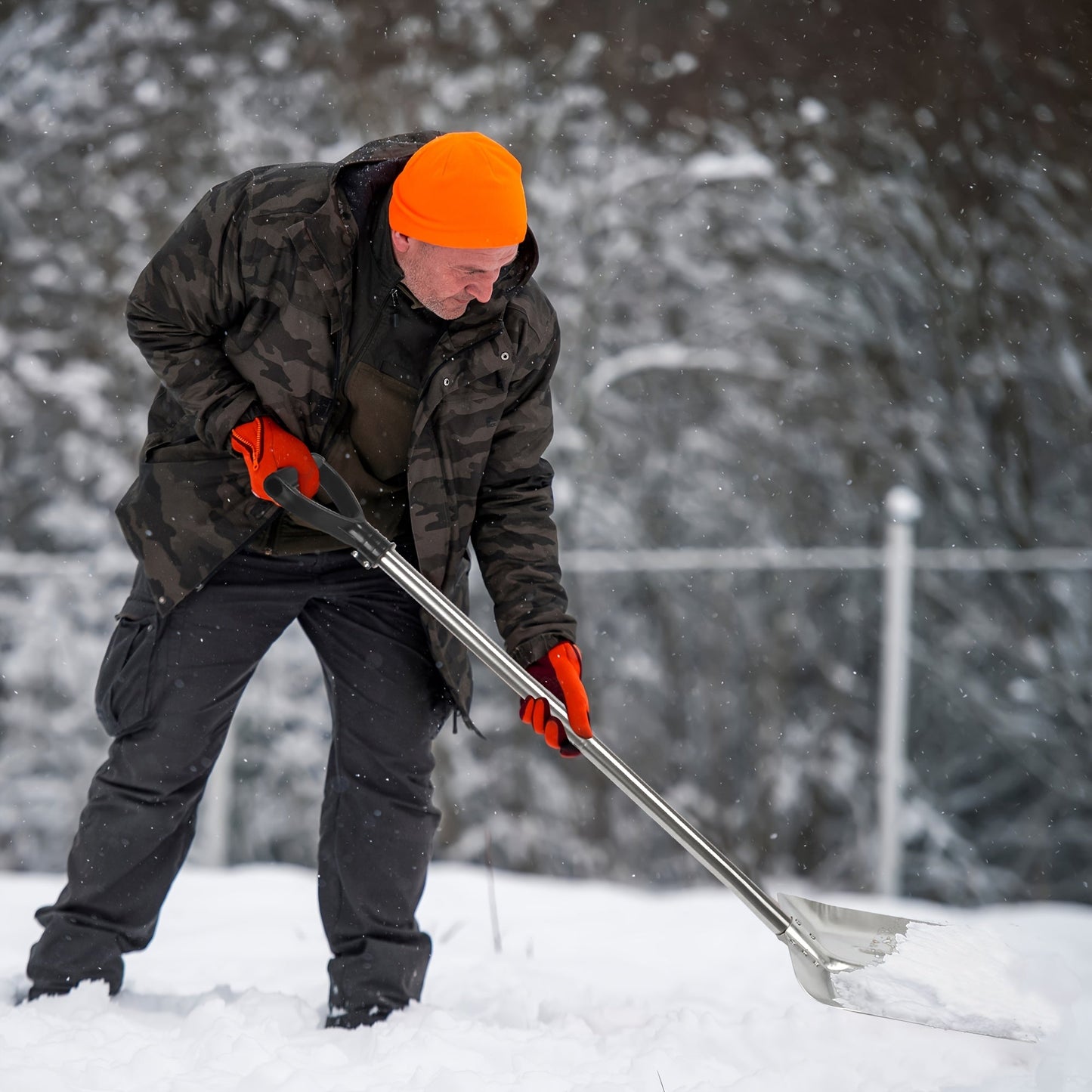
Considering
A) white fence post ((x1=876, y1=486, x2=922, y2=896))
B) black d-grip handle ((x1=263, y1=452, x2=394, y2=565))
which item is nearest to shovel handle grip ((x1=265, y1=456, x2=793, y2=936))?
black d-grip handle ((x1=263, y1=452, x2=394, y2=565))

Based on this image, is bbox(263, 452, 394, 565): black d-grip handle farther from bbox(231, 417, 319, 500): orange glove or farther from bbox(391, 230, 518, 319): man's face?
bbox(391, 230, 518, 319): man's face

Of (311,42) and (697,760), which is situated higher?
(311,42)

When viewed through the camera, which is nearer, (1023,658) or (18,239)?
(1023,658)

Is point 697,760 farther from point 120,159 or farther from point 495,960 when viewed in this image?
point 120,159

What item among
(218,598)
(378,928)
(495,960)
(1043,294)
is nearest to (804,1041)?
(378,928)

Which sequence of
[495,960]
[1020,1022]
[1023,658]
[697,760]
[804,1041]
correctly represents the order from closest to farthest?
1. [1020,1022]
2. [804,1041]
3. [495,960]
4. [1023,658]
5. [697,760]

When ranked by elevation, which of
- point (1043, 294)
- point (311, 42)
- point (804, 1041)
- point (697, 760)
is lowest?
point (697, 760)

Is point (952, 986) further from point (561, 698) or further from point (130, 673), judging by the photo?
point (130, 673)

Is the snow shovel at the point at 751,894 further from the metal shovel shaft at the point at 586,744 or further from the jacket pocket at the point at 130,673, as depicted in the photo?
the jacket pocket at the point at 130,673

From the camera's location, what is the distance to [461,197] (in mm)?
1555

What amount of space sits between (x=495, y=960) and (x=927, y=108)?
4613mm

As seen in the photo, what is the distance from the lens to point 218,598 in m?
1.79

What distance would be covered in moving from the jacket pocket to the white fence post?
8.93 ft

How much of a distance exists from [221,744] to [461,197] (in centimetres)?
Result: 97
